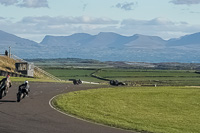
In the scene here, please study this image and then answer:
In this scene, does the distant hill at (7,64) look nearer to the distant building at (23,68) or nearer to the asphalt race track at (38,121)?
the distant building at (23,68)

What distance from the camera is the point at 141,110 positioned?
34.2 meters

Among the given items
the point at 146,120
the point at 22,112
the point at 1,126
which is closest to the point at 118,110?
the point at 146,120

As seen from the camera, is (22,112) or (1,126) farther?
(22,112)

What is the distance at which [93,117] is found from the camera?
28.0m

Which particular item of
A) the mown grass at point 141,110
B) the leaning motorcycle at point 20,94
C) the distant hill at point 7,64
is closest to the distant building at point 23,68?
the distant hill at point 7,64

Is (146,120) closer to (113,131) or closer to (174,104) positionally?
(113,131)

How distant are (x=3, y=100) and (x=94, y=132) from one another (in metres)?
13.8

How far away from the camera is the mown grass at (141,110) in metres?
26.6

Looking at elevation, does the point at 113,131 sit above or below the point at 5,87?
below

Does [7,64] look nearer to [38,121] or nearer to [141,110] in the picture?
[141,110]

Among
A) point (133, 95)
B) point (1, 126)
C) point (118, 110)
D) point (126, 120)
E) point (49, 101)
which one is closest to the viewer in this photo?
point (1, 126)

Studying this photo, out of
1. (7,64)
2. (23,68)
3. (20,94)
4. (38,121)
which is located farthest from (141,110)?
(7,64)

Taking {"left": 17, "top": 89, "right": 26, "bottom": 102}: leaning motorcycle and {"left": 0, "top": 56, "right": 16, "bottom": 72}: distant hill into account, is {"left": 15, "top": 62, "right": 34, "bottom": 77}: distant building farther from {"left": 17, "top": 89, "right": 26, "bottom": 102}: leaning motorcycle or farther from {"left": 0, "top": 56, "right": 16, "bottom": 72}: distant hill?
{"left": 17, "top": 89, "right": 26, "bottom": 102}: leaning motorcycle

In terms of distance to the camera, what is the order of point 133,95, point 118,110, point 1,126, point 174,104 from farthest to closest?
point 133,95, point 174,104, point 118,110, point 1,126
